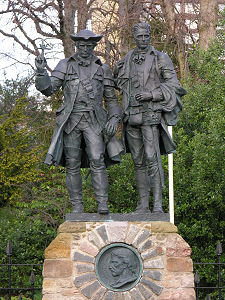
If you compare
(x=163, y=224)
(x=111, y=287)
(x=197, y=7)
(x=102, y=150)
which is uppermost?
(x=197, y=7)

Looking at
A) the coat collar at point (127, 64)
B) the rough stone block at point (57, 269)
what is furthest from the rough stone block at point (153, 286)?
the coat collar at point (127, 64)

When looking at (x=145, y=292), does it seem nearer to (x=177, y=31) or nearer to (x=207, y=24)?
(x=177, y=31)

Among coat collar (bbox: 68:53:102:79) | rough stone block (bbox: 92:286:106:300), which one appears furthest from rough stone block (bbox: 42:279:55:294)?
coat collar (bbox: 68:53:102:79)

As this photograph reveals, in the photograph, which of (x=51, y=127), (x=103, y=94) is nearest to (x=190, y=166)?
(x=51, y=127)

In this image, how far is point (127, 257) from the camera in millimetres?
7383

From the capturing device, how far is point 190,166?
44.9ft

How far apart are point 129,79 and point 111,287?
2.56m

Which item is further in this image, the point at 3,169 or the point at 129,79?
the point at 3,169

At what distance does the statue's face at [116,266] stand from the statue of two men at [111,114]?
700 millimetres

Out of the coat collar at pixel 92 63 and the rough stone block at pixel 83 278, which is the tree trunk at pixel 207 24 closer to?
the coat collar at pixel 92 63

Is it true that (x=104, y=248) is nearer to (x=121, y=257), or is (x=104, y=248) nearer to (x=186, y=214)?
(x=121, y=257)

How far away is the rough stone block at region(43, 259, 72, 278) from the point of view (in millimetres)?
7352

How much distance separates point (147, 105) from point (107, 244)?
1.79 meters

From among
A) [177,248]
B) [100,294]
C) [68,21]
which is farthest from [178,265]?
[68,21]
